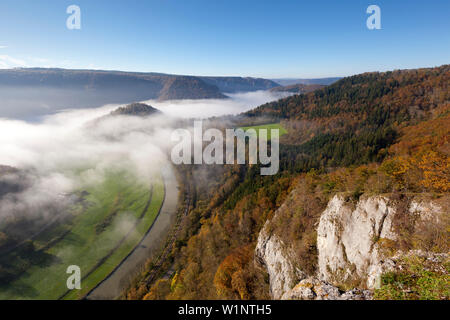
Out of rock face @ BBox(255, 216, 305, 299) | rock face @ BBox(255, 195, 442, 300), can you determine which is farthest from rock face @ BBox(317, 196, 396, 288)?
rock face @ BBox(255, 216, 305, 299)

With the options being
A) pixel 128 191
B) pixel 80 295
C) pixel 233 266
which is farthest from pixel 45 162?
pixel 233 266

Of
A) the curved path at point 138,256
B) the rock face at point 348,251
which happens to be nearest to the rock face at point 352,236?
the rock face at point 348,251

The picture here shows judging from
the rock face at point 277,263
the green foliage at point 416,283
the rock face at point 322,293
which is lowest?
the rock face at point 277,263

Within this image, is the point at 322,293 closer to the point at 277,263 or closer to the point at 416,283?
the point at 416,283

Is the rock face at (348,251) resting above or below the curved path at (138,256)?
above

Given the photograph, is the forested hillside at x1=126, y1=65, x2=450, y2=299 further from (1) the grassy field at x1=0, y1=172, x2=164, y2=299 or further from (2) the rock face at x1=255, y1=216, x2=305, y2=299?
(1) the grassy field at x1=0, y1=172, x2=164, y2=299

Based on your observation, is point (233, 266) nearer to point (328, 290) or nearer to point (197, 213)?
point (328, 290)

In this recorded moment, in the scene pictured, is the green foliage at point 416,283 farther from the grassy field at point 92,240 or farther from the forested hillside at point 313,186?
the grassy field at point 92,240
